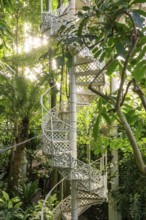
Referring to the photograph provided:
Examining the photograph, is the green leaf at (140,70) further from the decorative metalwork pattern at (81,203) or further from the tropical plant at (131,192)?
the tropical plant at (131,192)

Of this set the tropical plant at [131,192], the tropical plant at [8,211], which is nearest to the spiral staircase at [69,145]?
the tropical plant at [8,211]

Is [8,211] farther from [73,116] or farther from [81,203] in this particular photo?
[73,116]

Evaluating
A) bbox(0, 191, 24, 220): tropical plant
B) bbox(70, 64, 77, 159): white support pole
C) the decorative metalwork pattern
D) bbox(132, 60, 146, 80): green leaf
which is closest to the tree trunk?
bbox(0, 191, 24, 220): tropical plant

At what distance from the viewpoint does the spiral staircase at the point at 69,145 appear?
4324 millimetres

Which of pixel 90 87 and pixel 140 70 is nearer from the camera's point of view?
pixel 140 70

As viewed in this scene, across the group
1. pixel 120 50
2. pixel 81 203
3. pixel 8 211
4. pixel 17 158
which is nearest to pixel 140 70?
pixel 120 50

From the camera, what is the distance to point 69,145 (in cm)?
473

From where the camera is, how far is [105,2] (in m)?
0.97

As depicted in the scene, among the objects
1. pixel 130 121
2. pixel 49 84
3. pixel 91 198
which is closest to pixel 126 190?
pixel 91 198

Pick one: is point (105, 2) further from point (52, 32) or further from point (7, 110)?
point (7, 110)

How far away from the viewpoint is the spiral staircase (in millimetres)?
4324

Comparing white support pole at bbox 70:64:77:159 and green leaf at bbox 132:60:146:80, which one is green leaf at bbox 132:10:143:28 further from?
white support pole at bbox 70:64:77:159

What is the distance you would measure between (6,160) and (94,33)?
7815mm

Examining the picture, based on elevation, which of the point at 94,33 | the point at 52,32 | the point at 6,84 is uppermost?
the point at 52,32
